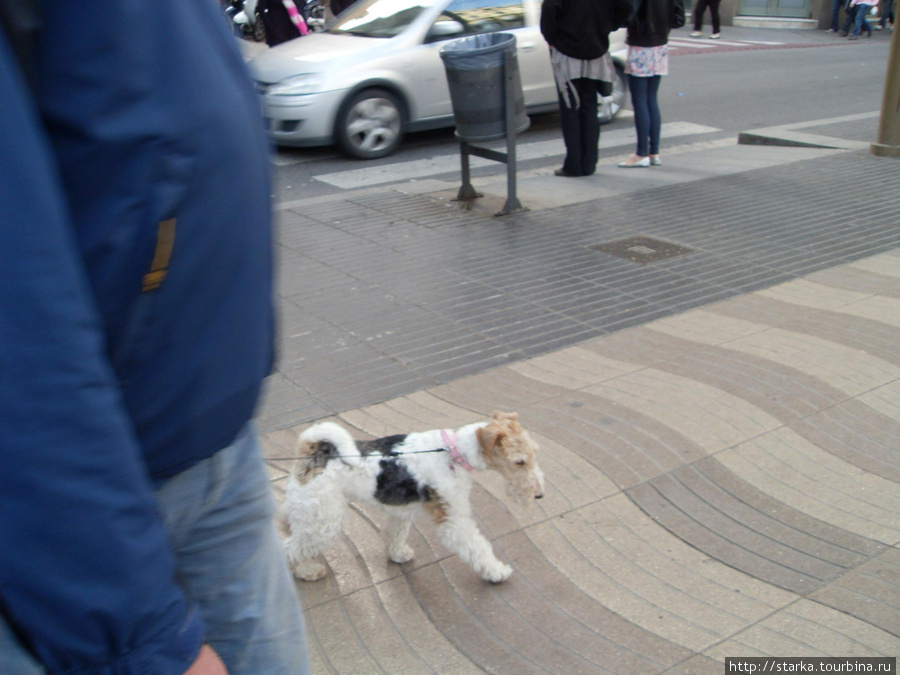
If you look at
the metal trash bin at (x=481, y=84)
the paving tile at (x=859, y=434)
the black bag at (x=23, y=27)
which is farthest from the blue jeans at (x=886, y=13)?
the black bag at (x=23, y=27)

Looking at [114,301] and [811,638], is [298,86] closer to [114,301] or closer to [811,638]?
[811,638]

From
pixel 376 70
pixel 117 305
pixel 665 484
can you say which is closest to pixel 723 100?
pixel 376 70

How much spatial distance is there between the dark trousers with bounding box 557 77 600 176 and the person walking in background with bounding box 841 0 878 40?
19.9 m

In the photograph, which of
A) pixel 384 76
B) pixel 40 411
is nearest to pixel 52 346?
pixel 40 411

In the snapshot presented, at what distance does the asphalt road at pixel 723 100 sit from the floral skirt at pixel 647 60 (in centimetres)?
160

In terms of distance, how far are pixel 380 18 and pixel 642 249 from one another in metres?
5.66

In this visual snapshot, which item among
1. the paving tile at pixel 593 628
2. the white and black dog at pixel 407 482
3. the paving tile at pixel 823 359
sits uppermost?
the white and black dog at pixel 407 482

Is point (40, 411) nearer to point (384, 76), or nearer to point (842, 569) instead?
point (842, 569)

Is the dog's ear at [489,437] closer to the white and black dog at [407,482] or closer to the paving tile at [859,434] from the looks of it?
the white and black dog at [407,482]

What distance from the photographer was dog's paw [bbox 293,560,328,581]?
3143 mm

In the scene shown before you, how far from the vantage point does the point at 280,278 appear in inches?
250

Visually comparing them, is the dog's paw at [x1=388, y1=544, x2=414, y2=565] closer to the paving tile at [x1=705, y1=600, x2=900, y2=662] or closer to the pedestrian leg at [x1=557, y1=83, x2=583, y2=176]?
the paving tile at [x1=705, y1=600, x2=900, y2=662]

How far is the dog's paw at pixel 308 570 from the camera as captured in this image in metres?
3.14

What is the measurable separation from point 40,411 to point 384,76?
9.56 meters
